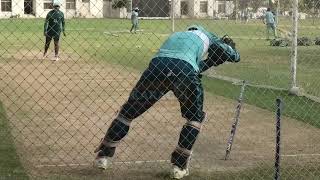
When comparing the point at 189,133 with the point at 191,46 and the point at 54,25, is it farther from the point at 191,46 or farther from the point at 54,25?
the point at 54,25

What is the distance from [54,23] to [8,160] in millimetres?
14005

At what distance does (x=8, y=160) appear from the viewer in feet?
22.7

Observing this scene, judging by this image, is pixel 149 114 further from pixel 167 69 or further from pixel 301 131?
pixel 167 69

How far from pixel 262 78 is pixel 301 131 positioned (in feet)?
20.6

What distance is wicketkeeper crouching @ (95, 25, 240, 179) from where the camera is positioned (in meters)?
6.27

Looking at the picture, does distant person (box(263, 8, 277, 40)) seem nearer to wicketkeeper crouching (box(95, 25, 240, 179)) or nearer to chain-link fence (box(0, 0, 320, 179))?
chain-link fence (box(0, 0, 320, 179))

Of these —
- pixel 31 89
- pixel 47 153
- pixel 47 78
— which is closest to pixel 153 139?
pixel 47 153

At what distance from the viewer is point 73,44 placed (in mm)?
28875

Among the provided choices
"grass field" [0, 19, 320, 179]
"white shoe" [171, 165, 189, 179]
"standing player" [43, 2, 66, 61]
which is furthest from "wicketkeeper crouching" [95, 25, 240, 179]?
"standing player" [43, 2, 66, 61]

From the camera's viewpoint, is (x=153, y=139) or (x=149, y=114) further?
(x=149, y=114)

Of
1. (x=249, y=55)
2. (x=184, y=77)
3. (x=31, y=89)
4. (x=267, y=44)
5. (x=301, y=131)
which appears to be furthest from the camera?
(x=267, y=44)

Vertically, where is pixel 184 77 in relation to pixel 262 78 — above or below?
above

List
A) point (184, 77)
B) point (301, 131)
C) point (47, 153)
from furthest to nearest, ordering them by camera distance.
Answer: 1. point (301, 131)
2. point (47, 153)
3. point (184, 77)

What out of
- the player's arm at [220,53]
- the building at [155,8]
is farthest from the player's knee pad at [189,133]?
the building at [155,8]
